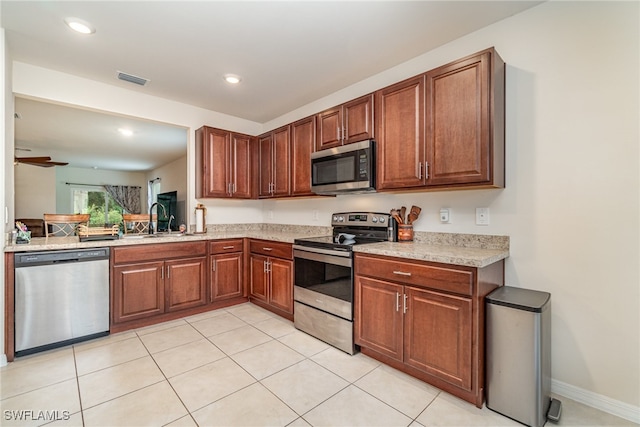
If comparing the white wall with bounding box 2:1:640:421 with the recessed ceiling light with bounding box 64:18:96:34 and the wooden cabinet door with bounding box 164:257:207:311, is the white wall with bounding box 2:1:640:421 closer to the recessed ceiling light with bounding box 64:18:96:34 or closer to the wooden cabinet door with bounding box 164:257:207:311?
the wooden cabinet door with bounding box 164:257:207:311

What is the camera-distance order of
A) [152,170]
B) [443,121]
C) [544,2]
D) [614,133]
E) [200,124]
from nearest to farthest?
[614,133]
[544,2]
[443,121]
[200,124]
[152,170]

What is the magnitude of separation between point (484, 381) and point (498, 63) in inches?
81.1

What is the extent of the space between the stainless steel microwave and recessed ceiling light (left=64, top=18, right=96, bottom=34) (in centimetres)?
202

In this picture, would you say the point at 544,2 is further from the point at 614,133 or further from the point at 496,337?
the point at 496,337

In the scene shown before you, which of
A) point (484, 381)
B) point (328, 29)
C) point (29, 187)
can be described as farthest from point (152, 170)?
point (484, 381)

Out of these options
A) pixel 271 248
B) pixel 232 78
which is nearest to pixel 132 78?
pixel 232 78

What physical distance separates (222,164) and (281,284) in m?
1.72

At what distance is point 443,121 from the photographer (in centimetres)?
204

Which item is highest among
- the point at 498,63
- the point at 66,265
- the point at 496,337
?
the point at 498,63

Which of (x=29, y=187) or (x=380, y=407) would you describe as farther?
(x=29, y=187)

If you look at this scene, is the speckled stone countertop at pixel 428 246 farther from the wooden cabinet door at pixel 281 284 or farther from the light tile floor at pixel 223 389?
the light tile floor at pixel 223 389

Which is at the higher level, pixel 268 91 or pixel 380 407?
pixel 268 91

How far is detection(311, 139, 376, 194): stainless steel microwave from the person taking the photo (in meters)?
2.50

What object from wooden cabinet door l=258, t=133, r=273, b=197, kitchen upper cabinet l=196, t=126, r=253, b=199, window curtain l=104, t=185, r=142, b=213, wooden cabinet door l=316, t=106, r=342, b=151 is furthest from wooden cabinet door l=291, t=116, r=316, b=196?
window curtain l=104, t=185, r=142, b=213
